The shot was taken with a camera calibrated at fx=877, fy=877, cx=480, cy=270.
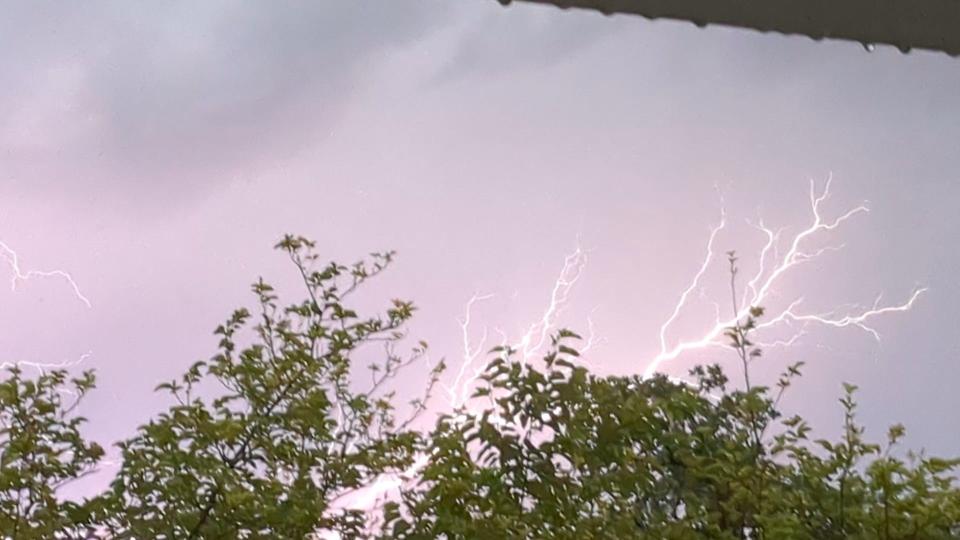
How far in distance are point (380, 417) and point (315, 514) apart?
637 mm

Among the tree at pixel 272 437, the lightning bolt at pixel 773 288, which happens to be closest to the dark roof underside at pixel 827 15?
the tree at pixel 272 437

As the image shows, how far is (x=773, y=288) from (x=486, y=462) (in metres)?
1.71

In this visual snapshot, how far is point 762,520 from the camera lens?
1741mm

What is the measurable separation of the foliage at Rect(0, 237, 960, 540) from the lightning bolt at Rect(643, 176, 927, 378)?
0.54 meters

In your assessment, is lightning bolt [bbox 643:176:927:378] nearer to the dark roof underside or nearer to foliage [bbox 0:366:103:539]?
foliage [bbox 0:366:103:539]

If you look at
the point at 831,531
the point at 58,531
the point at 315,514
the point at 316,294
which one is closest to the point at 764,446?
the point at 831,531

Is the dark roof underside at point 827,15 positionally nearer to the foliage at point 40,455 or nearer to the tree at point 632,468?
the tree at point 632,468

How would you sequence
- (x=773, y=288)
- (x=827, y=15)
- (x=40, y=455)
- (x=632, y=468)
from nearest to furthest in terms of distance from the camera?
(x=827, y=15) < (x=632, y=468) < (x=40, y=455) < (x=773, y=288)

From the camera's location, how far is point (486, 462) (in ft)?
6.84

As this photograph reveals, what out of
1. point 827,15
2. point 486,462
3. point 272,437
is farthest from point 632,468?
point 827,15

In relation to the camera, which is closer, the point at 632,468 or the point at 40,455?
the point at 632,468

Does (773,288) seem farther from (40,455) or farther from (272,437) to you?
(40,455)

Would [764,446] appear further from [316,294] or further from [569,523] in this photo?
[316,294]

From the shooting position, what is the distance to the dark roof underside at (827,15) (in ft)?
2.19
